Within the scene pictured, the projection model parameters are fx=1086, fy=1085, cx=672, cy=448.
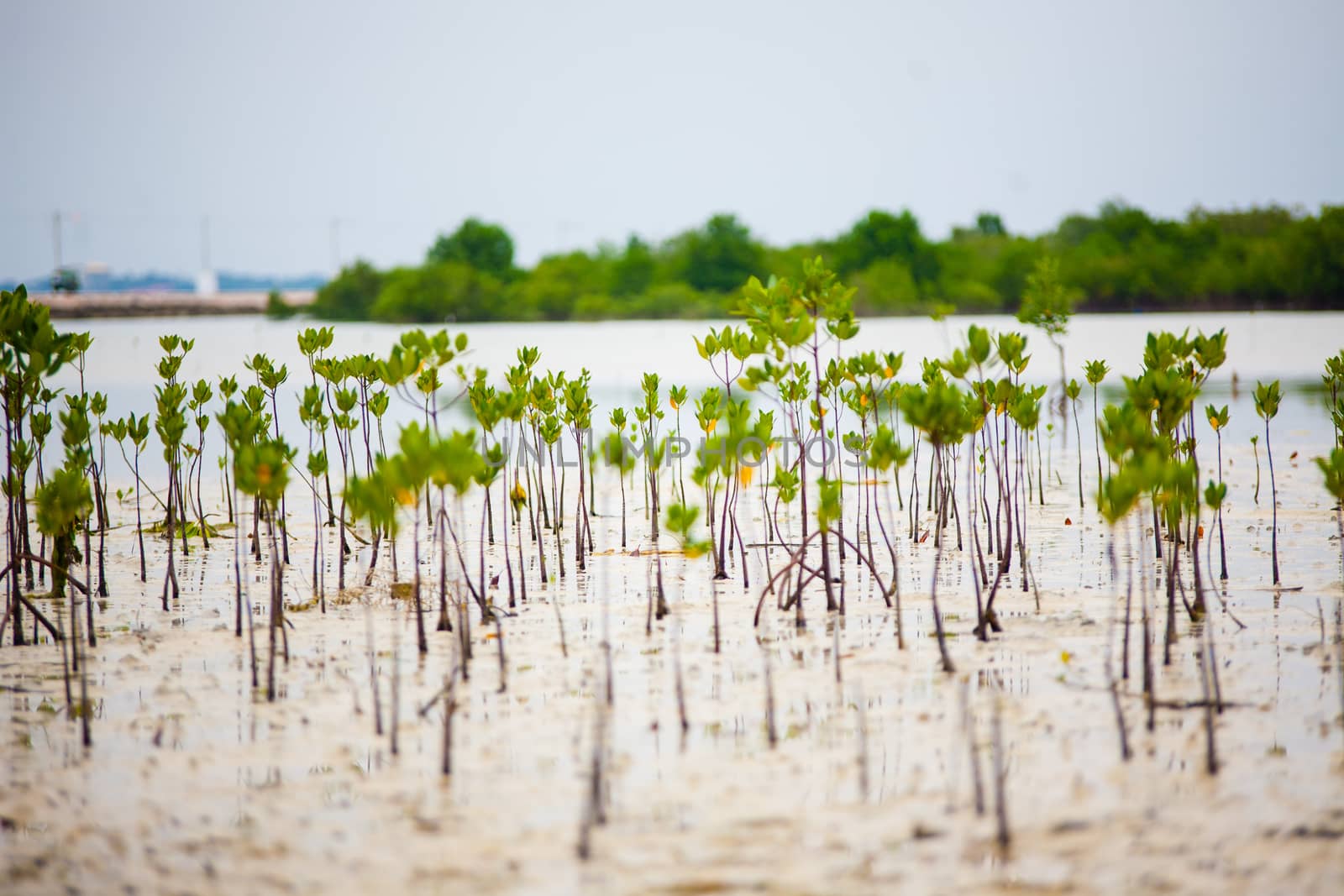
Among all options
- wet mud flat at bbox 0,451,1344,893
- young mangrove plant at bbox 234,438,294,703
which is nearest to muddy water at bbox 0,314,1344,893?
wet mud flat at bbox 0,451,1344,893

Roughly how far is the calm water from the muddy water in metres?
6.86

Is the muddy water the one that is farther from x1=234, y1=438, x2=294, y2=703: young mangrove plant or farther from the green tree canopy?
the green tree canopy

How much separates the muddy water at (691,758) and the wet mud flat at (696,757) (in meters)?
0.01

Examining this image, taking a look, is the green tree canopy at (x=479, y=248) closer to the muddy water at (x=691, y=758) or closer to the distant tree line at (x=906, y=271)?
the distant tree line at (x=906, y=271)

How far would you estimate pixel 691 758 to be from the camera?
334cm

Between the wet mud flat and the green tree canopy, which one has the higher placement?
the green tree canopy

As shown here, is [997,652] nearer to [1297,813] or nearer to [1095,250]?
[1297,813]

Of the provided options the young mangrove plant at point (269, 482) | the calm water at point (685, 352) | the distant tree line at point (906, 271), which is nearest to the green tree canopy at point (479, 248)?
the distant tree line at point (906, 271)

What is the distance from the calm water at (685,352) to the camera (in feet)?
52.9

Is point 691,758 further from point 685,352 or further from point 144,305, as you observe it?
point 144,305

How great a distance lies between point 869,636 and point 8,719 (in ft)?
10.7

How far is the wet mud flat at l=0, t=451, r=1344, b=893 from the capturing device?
271cm

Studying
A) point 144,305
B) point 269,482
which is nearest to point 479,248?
point 144,305

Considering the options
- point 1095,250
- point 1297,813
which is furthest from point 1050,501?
point 1095,250
